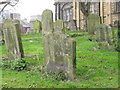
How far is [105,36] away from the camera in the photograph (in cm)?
1331

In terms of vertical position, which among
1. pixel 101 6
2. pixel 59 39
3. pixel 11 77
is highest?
pixel 101 6

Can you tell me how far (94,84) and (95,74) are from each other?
1.17 meters

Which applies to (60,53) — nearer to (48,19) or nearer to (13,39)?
(48,19)

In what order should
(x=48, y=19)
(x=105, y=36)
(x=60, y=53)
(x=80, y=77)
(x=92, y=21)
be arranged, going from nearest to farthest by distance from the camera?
(x=80, y=77) < (x=60, y=53) < (x=48, y=19) < (x=105, y=36) < (x=92, y=21)

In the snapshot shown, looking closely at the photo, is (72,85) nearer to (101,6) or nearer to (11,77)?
(11,77)

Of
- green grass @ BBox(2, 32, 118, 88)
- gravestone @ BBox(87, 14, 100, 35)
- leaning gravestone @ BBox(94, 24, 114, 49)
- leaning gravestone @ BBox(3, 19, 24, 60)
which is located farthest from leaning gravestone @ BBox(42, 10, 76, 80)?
gravestone @ BBox(87, 14, 100, 35)

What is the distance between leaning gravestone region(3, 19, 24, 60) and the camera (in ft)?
33.4

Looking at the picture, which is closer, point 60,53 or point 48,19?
point 60,53

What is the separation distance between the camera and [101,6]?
3219cm

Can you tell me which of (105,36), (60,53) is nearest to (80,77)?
(60,53)

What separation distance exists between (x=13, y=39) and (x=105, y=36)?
540 cm

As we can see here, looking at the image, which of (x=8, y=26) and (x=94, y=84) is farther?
(x=8, y=26)

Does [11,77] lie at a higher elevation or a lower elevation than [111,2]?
lower

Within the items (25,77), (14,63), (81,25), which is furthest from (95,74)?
(81,25)
